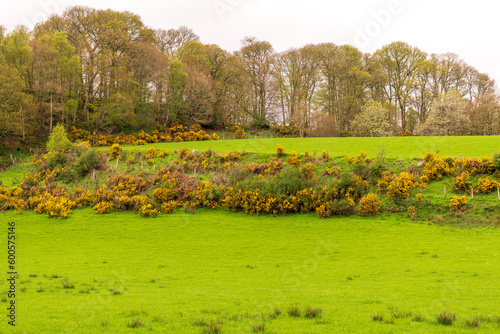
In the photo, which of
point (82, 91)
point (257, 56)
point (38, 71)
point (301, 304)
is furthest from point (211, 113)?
point (301, 304)

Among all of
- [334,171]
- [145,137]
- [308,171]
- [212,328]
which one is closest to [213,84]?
[145,137]

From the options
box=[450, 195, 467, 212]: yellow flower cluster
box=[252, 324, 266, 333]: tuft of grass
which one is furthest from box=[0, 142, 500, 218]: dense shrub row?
box=[252, 324, 266, 333]: tuft of grass

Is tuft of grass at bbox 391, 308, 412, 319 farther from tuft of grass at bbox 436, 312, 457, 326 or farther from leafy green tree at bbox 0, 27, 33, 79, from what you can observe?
leafy green tree at bbox 0, 27, 33, 79

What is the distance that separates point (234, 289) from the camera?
11797 mm

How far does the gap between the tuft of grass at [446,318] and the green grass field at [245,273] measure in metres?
0.21

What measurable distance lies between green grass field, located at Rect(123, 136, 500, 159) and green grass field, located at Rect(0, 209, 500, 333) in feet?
44.9

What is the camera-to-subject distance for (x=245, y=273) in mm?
14789

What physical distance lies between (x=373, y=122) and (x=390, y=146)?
2196 centimetres

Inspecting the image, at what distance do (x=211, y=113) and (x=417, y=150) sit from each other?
38.3 meters

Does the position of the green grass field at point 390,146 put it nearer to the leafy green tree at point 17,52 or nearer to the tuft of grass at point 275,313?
the leafy green tree at point 17,52

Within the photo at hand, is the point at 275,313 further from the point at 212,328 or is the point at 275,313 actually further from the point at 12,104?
the point at 12,104

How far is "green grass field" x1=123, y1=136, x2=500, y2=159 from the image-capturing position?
33.8 meters

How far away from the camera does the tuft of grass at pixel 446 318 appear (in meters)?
7.42

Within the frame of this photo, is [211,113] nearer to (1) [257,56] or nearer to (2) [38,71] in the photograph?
(1) [257,56]
